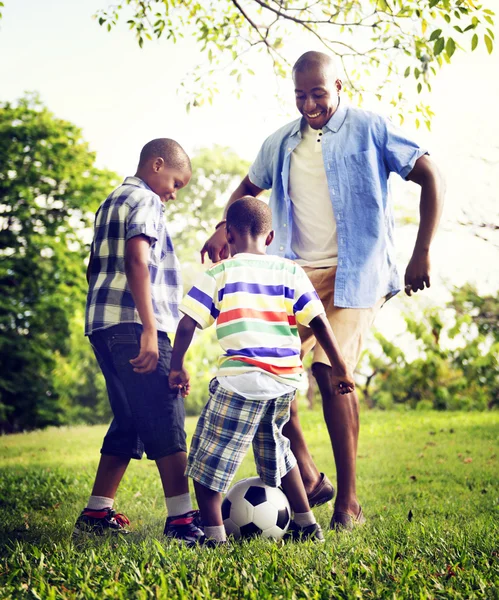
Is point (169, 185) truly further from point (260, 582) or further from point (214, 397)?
point (260, 582)

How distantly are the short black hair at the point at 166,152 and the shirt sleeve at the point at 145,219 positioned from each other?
0.91ft

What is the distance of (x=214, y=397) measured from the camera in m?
3.44

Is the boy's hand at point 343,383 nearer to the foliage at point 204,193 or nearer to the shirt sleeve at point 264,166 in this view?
the shirt sleeve at point 264,166

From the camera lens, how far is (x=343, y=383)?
12.1ft

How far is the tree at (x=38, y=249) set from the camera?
17.6 metres

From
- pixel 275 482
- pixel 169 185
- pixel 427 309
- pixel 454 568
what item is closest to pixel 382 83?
pixel 169 185

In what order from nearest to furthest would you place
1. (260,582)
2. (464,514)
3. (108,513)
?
1. (260,582)
2. (108,513)
3. (464,514)

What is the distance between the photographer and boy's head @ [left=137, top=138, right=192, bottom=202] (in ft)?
13.2

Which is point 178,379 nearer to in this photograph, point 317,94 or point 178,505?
point 178,505

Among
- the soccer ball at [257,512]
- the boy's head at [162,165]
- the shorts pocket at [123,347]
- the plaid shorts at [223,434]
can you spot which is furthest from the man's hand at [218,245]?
the soccer ball at [257,512]

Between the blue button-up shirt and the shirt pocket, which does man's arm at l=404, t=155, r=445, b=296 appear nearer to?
the blue button-up shirt

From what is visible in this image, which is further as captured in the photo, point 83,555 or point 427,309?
point 427,309

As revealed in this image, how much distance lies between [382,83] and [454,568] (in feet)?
18.4

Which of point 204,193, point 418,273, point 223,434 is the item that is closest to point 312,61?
point 418,273
